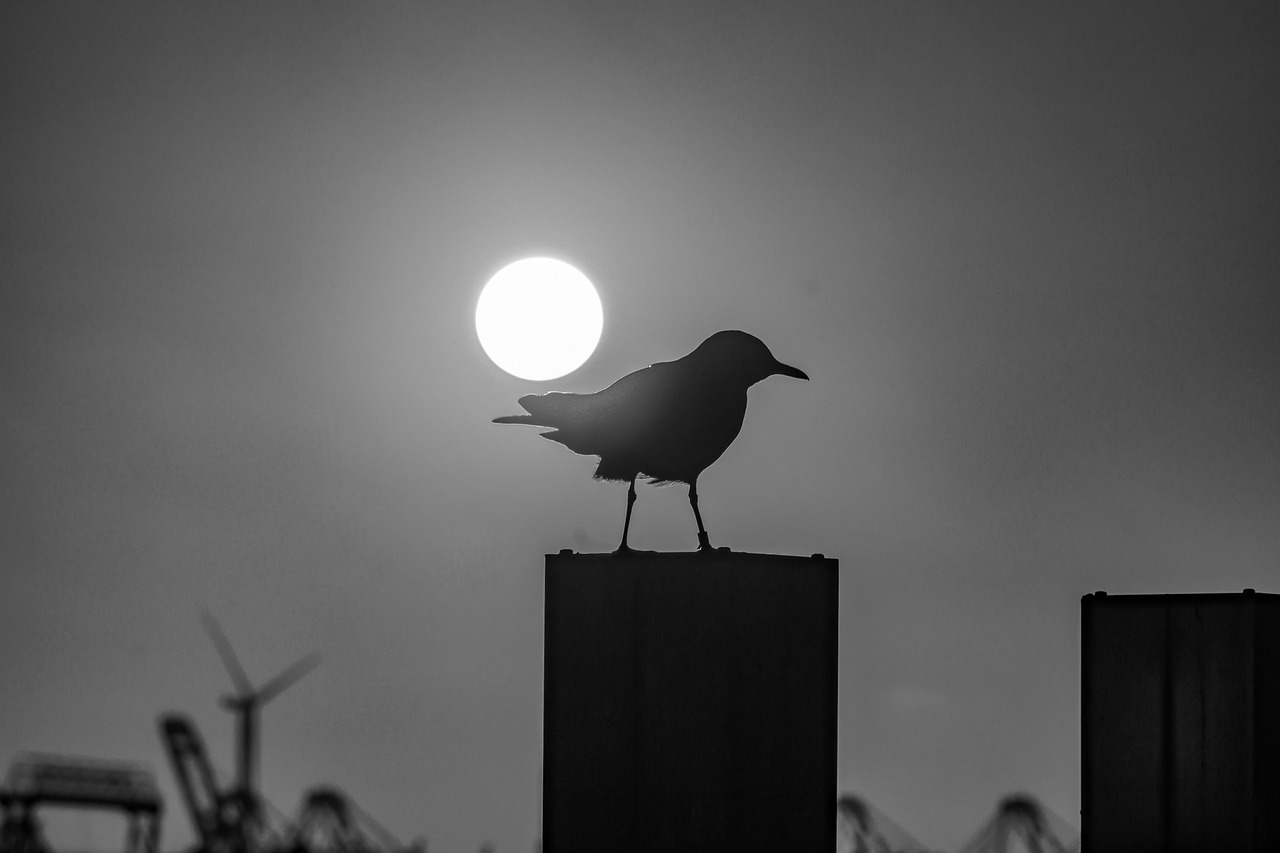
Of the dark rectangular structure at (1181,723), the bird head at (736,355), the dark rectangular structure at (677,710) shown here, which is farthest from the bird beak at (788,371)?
the dark rectangular structure at (1181,723)

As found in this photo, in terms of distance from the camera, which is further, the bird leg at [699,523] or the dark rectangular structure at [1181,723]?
the dark rectangular structure at [1181,723]

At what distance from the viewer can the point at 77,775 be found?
4162cm

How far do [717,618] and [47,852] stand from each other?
3979 centimetres

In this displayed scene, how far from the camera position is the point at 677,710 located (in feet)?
51.9

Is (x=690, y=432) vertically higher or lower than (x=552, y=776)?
higher

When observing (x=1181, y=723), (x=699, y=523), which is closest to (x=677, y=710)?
(x=699, y=523)

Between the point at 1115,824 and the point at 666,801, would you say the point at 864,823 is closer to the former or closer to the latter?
the point at 1115,824

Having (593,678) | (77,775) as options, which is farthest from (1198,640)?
(77,775)

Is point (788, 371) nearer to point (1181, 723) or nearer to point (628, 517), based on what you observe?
point (628, 517)

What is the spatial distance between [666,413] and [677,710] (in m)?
3.46

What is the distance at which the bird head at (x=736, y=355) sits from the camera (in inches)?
671

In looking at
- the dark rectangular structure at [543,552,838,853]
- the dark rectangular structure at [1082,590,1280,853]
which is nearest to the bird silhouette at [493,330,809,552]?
the dark rectangular structure at [543,552,838,853]

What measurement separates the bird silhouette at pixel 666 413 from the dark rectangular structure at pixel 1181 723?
730cm

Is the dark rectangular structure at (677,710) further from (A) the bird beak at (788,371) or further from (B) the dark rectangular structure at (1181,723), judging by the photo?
(B) the dark rectangular structure at (1181,723)
